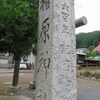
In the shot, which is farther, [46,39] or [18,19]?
[18,19]

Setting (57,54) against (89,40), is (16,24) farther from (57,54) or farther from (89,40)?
(89,40)

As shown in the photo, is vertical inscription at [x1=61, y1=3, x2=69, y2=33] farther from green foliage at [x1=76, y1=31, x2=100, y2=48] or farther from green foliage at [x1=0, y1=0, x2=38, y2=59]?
green foliage at [x1=76, y1=31, x2=100, y2=48]

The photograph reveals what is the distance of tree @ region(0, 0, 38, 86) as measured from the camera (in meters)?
6.48

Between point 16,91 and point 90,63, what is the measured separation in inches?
1153

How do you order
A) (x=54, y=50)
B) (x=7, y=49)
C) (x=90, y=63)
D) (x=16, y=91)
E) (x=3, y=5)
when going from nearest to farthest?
(x=54, y=50)
(x=3, y=5)
(x=7, y=49)
(x=16, y=91)
(x=90, y=63)

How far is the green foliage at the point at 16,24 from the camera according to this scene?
648 cm

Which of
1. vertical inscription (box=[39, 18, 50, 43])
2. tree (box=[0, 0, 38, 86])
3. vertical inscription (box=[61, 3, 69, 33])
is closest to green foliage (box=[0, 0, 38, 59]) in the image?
tree (box=[0, 0, 38, 86])

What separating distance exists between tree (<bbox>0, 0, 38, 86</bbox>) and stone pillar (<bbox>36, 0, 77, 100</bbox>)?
71.6 inches

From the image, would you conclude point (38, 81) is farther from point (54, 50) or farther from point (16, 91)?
point (16, 91)

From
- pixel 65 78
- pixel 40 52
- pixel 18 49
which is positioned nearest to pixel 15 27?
pixel 18 49

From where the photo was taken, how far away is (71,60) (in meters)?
4.64

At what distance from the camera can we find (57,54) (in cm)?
453

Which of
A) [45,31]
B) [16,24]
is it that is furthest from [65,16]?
[16,24]

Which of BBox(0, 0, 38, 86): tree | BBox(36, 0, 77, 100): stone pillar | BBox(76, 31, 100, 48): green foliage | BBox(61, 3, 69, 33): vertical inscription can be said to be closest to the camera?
BBox(36, 0, 77, 100): stone pillar
